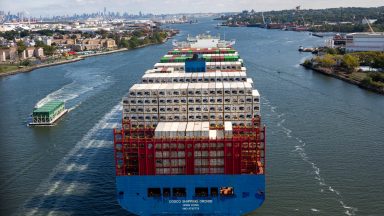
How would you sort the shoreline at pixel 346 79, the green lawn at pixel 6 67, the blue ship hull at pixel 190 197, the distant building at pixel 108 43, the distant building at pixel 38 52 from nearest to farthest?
the blue ship hull at pixel 190 197, the shoreline at pixel 346 79, the green lawn at pixel 6 67, the distant building at pixel 38 52, the distant building at pixel 108 43

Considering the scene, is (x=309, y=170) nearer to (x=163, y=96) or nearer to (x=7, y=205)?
(x=163, y=96)

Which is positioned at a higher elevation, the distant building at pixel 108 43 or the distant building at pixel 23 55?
the distant building at pixel 108 43

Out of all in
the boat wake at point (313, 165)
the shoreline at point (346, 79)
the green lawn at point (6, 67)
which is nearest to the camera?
the boat wake at point (313, 165)

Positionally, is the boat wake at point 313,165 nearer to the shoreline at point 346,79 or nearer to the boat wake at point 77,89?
the shoreline at point 346,79

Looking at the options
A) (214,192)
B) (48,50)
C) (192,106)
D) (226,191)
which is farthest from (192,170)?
(48,50)

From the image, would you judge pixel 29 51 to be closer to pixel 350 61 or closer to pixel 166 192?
pixel 350 61

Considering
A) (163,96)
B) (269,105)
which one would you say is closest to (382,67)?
(269,105)

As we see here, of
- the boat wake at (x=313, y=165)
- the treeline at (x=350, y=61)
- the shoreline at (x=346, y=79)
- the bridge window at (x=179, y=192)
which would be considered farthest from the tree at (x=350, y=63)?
the bridge window at (x=179, y=192)
